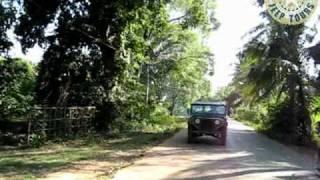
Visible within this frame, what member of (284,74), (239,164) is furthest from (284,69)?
(239,164)

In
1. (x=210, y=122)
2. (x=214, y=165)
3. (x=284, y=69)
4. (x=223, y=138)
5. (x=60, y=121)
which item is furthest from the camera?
(x=284, y=69)

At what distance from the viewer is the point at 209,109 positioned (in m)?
27.0

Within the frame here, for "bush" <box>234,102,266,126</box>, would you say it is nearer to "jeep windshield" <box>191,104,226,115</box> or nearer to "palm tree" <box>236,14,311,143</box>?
"palm tree" <box>236,14,311,143</box>

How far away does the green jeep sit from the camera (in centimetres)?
2603

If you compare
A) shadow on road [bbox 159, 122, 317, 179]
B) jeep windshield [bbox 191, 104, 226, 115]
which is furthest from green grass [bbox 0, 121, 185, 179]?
jeep windshield [bbox 191, 104, 226, 115]

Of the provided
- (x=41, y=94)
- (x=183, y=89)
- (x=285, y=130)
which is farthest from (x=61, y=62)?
(x=183, y=89)

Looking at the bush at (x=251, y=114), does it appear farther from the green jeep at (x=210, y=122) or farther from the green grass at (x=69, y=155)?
the green grass at (x=69, y=155)

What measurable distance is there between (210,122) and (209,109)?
3.71 feet

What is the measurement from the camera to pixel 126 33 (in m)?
30.7

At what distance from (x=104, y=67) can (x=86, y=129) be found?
413 cm

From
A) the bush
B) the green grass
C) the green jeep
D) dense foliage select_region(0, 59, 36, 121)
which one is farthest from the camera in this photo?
the bush

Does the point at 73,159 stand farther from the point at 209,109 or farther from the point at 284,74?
the point at 284,74

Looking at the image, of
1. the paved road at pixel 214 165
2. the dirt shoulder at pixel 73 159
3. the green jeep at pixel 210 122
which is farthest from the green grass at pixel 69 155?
the green jeep at pixel 210 122

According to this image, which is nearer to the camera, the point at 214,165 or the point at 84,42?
the point at 214,165
